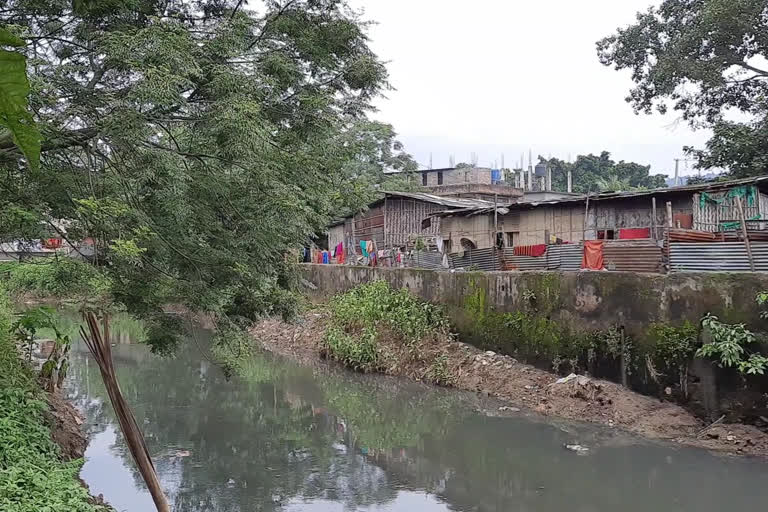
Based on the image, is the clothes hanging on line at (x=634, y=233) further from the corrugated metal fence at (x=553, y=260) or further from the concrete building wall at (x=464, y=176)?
the concrete building wall at (x=464, y=176)

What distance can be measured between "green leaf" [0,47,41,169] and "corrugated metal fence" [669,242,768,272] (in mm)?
9827

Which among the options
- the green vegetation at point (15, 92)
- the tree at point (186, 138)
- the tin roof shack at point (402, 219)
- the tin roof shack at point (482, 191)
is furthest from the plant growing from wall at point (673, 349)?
the tin roof shack at point (482, 191)

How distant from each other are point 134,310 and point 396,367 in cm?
843

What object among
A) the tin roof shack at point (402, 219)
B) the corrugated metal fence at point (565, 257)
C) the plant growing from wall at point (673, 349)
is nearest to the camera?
the plant growing from wall at point (673, 349)

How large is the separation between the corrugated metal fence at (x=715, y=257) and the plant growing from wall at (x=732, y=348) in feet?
2.88

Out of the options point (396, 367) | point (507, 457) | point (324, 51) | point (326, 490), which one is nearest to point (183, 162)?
point (324, 51)

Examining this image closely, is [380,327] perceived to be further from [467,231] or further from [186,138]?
[186,138]

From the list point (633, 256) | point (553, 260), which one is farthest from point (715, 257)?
point (553, 260)

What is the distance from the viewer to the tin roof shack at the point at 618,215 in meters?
12.2

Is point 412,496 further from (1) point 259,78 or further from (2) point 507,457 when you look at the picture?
(1) point 259,78

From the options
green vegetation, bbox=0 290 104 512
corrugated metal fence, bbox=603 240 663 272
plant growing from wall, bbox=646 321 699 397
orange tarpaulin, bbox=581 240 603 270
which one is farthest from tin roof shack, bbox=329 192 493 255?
green vegetation, bbox=0 290 104 512

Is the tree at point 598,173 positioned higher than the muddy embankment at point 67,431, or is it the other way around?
the tree at point 598,173

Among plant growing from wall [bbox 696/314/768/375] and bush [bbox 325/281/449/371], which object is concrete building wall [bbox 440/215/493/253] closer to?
bush [bbox 325/281/449/371]

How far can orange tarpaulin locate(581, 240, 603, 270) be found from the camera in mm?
11352
